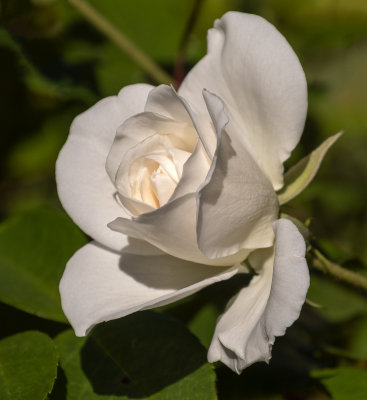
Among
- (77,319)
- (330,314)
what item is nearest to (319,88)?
(330,314)

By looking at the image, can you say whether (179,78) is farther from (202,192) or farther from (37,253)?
(202,192)

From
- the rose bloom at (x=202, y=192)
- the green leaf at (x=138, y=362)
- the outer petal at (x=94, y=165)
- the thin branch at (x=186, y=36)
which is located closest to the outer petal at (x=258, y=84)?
the rose bloom at (x=202, y=192)

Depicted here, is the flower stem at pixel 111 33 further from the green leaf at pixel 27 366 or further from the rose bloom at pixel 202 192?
the green leaf at pixel 27 366

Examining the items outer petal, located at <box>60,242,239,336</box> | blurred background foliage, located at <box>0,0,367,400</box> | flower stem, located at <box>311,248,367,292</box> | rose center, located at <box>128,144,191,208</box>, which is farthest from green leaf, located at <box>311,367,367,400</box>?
rose center, located at <box>128,144,191,208</box>

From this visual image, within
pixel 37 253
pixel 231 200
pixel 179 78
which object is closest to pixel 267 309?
pixel 231 200

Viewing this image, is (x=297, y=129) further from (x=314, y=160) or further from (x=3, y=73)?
(x=3, y=73)

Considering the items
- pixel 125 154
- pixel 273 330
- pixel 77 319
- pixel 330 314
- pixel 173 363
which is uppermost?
pixel 125 154
